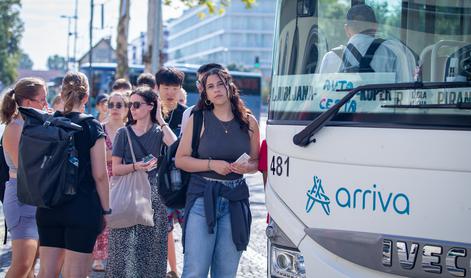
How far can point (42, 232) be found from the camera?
5.09 meters

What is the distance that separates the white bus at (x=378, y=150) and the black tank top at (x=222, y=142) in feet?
2.65

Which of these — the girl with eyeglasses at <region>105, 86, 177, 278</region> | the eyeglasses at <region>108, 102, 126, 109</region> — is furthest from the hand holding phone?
the eyeglasses at <region>108, 102, 126, 109</region>

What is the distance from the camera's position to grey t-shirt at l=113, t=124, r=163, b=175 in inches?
246

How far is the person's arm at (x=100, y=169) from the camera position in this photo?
5098 millimetres

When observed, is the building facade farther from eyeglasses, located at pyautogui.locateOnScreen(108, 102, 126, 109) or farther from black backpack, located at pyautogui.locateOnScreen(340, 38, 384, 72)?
black backpack, located at pyautogui.locateOnScreen(340, 38, 384, 72)

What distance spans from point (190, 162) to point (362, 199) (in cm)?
170

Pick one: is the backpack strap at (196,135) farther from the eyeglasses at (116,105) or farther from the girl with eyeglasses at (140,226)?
the eyeglasses at (116,105)

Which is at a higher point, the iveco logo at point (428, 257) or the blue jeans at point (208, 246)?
the iveco logo at point (428, 257)

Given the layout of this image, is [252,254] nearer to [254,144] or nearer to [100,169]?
[254,144]

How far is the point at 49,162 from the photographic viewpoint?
4.82 metres

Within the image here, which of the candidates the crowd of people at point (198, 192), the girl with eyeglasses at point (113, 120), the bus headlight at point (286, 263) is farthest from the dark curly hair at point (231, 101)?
the girl with eyeglasses at point (113, 120)

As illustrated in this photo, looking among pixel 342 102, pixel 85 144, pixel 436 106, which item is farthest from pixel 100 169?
pixel 436 106

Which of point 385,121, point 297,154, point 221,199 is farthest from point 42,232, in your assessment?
point 385,121

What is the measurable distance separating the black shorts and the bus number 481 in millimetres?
1423
